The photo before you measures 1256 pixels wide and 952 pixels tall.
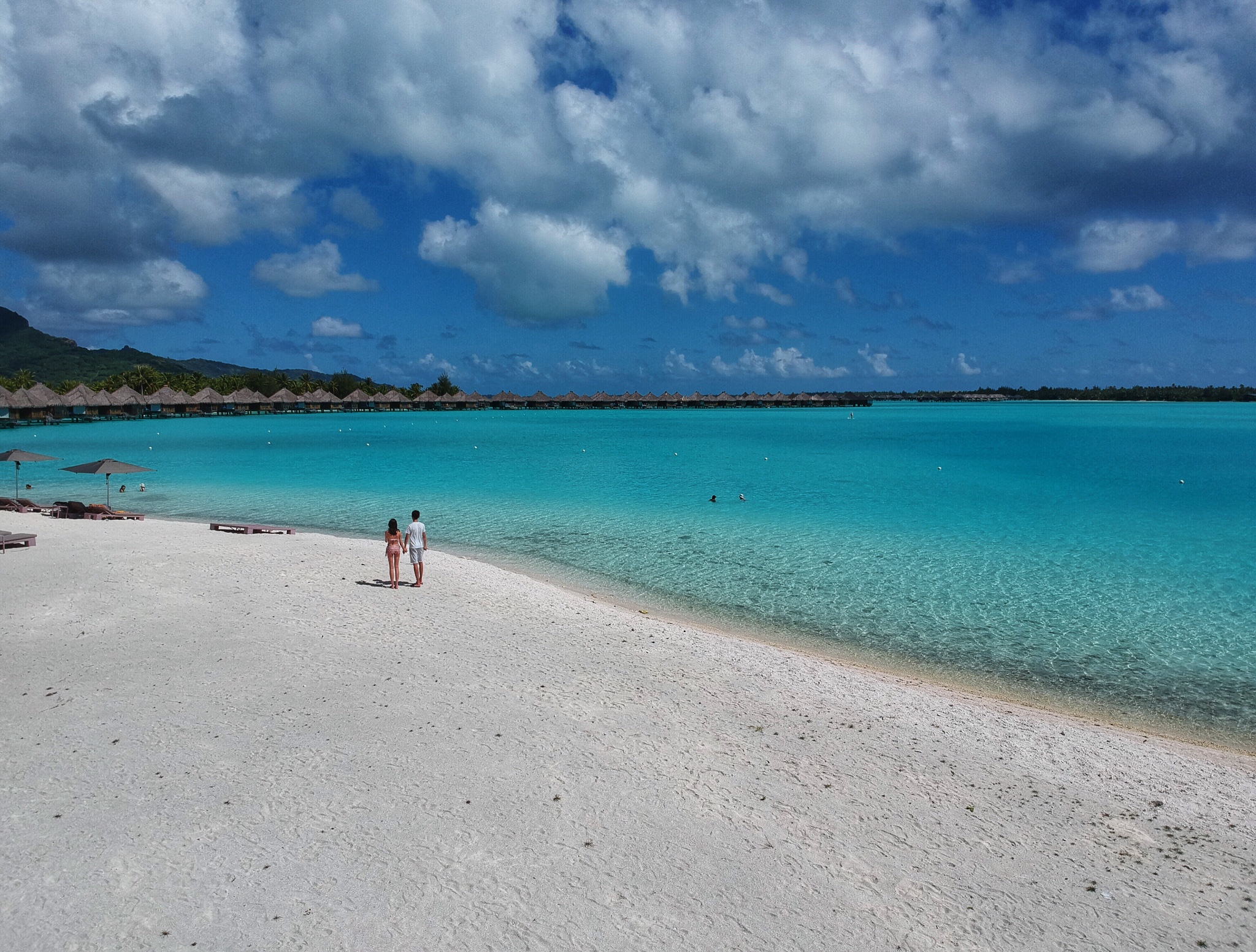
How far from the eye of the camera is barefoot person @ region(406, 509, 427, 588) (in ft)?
38.9

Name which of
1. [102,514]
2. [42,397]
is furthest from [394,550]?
[42,397]

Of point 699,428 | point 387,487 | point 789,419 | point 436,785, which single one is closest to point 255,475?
point 387,487

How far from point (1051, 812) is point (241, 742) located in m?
6.53

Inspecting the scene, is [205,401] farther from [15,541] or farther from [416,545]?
[416,545]

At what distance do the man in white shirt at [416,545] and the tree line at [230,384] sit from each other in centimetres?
7411

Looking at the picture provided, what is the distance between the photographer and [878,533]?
19.6m

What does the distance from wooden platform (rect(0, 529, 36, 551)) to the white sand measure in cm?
620

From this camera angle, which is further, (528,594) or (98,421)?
(98,421)

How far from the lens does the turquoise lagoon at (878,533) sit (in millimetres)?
10352

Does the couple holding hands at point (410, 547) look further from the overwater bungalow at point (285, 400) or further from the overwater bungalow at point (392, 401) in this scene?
the overwater bungalow at point (392, 401)

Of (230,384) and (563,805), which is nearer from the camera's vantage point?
(563,805)

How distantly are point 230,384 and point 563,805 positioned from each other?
4289 inches

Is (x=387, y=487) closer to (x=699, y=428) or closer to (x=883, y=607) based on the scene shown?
(x=883, y=607)

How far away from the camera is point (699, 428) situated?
80.9 metres
